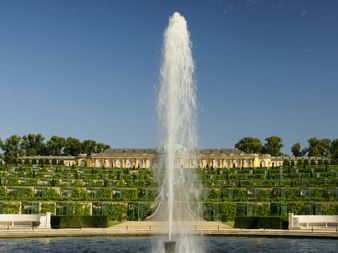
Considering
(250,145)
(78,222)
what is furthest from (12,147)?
(78,222)

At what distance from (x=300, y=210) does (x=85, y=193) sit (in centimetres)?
1796

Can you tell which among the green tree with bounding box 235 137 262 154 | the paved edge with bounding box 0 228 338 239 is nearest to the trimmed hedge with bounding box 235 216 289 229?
the paved edge with bounding box 0 228 338 239

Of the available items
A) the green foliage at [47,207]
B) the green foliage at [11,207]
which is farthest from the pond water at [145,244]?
the green foliage at [11,207]

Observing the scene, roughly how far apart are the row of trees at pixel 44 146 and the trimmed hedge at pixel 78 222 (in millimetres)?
90909

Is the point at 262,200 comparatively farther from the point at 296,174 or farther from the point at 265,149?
the point at 265,149

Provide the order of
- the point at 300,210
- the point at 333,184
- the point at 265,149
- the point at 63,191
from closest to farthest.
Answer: the point at 300,210 → the point at 63,191 → the point at 333,184 → the point at 265,149

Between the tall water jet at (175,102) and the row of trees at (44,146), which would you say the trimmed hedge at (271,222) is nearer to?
the tall water jet at (175,102)

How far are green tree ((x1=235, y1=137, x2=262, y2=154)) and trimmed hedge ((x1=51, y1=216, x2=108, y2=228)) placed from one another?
313 ft

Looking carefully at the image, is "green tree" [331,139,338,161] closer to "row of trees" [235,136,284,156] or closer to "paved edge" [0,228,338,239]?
"row of trees" [235,136,284,156]

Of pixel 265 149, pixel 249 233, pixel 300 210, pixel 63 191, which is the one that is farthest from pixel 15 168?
pixel 265 149

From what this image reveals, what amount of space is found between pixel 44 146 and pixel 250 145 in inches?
2039

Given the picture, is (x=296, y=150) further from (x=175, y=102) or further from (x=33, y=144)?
(x=175, y=102)

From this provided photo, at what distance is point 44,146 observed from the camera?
403ft

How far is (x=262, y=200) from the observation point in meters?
39.8
